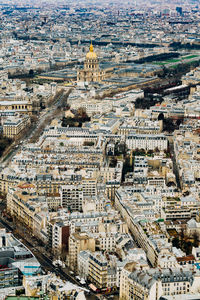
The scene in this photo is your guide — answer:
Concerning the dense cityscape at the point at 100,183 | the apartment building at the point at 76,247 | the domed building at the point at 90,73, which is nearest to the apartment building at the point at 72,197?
the dense cityscape at the point at 100,183

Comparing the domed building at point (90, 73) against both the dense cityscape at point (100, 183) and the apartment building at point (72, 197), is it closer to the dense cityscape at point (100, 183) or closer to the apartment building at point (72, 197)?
the dense cityscape at point (100, 183)

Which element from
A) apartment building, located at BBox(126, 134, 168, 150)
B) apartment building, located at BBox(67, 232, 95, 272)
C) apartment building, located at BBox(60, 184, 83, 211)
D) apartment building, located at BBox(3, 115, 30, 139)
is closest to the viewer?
apartment building, located at BBox(67, 232, 95, 272)

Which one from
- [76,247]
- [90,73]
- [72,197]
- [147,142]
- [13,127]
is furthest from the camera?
[90,73]

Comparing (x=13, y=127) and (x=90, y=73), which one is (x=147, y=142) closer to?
(x=13, y=127)

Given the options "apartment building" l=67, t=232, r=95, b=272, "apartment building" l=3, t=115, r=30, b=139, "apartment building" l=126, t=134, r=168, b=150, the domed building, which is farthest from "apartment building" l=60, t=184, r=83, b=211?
the domed building

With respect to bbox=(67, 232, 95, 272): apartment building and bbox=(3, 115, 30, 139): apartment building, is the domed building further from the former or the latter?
bbox=(67, 232, 95, 272): apartment building

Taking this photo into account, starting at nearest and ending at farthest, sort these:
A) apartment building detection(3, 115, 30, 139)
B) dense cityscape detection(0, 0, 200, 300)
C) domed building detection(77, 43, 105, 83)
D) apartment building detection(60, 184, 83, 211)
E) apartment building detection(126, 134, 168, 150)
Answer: dense cityscape detection(0, 0, 200, 300), apartment building detection(60, 184, 83, 211), apartment building detection(126, 134, 168, 150), apartment building detection(3, 115, 30, 139), domed building detection(77, 43, 105, 83)

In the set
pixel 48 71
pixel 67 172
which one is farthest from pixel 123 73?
pixel 67 172

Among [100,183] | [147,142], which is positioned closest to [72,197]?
[100,183]
